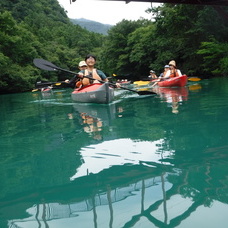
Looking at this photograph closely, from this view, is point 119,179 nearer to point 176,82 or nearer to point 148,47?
point 176,82

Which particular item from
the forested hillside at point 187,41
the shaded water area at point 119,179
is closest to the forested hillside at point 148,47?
the forested hillside at point 187,41

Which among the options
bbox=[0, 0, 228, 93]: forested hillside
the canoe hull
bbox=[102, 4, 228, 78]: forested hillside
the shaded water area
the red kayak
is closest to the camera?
the shaded water area

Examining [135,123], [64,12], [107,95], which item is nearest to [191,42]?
[107,95]

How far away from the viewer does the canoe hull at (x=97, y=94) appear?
794 cm

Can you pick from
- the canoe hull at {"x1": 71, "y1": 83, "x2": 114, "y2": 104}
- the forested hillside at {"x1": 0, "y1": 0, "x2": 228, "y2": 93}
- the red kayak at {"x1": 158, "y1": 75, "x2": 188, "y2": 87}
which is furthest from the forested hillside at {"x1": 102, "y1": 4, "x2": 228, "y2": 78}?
the canoe hull at {"x1": 71, "y1": 83, "x2": 114, "y2": 104}

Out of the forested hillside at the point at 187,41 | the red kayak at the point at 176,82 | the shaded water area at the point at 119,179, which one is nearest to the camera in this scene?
the shaded water area at the point at 119,179

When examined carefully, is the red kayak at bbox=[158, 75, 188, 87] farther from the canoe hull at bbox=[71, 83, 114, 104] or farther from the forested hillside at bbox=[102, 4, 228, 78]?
the forested hillside at bbox=[102, 4, 228, 78]

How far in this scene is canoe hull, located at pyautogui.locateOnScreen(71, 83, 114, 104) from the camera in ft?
26.1

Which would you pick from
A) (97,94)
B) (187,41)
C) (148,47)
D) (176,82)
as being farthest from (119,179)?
(148,47)

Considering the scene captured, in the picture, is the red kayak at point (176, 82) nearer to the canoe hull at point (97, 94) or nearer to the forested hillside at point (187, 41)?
the canoe hull at point (97, 94)

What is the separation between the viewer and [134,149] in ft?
9.71

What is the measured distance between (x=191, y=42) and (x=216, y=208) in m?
25.8

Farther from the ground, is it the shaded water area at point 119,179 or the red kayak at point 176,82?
the red kayak at point 176,82

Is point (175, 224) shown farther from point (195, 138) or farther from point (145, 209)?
point (195, 138)
